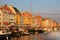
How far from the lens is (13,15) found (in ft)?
378

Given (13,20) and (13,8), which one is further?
(13,8)

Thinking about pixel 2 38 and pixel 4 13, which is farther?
pixel 4 13

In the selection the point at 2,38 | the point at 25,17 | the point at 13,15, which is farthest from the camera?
the point at 25,17

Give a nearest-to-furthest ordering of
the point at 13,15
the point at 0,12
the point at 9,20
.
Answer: the point at 0,12 < the point at 9,20 < the point at 13,15

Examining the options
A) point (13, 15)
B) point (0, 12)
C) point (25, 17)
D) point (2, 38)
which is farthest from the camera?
point (25, 17)

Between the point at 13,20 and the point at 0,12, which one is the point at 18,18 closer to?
the point at 13,20

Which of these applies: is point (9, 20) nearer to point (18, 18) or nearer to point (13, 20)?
point (13, 20)

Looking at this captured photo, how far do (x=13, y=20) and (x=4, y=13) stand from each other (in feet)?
46.2

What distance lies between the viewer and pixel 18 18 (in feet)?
408

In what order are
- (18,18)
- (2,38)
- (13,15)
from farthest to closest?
(18,18)
(13,15)
(2,38)

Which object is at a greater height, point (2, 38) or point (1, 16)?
point (1, 16)

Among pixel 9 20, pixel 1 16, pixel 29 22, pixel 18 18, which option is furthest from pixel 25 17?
pixel 1 16

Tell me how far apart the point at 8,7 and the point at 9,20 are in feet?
40.1

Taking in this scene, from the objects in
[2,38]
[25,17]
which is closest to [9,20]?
[25,17]
